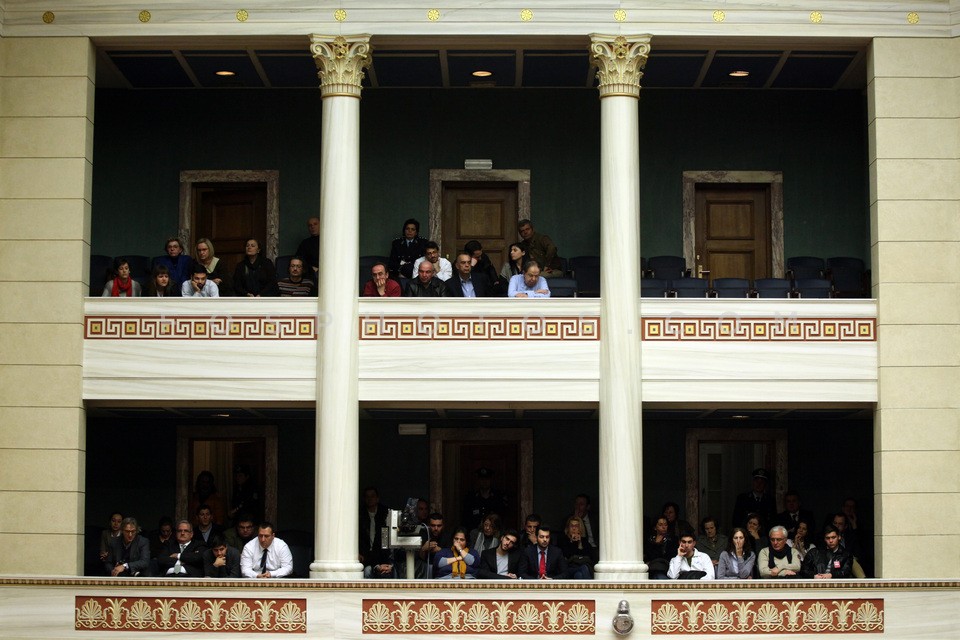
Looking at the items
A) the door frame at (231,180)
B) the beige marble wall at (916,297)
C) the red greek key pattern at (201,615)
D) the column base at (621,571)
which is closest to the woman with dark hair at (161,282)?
the door frame at (231,180)

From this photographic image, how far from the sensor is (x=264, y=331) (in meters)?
18.1

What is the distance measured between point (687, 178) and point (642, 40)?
370 centimetres

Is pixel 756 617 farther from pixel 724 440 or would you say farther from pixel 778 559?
pixel 724 440

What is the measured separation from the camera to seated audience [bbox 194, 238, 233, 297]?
62.5ft

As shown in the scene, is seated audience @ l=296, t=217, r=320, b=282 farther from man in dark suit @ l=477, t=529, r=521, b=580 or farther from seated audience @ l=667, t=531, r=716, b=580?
seated audience @ l=667, t=531, r=716, b=580

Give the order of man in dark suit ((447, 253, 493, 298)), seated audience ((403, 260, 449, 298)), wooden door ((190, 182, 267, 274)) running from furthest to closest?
wooden door ((190, 182, 267, 274))
man in dark suit ((447, 253, 493, 298))
seated audience ((403, 260, 449, 298))

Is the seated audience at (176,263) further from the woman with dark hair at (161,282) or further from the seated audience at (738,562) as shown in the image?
the seated audience at (738,562)

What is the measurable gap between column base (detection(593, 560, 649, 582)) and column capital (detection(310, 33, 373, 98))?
19.5 ft

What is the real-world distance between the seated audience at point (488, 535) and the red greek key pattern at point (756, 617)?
2.34 meters

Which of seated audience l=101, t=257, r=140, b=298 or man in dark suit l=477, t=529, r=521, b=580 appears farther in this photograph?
seated audience l=101, t=257, r=140, b=298

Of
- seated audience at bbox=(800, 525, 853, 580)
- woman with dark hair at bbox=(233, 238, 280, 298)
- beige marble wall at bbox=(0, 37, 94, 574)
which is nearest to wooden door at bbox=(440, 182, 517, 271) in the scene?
woman with dark hair at bbox=(233, 238, 280, 298)

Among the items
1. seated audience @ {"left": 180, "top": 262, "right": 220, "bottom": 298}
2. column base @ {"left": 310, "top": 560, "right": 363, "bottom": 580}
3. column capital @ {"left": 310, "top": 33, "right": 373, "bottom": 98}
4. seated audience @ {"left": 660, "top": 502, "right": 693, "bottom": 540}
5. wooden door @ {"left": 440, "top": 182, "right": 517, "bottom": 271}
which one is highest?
column capital @ {"left": 310, "top": 33, "right": 373, "bottom": 98}

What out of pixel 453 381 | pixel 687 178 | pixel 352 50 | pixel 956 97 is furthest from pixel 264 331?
pixel 956 97

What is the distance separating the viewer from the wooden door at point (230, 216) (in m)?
21.4
